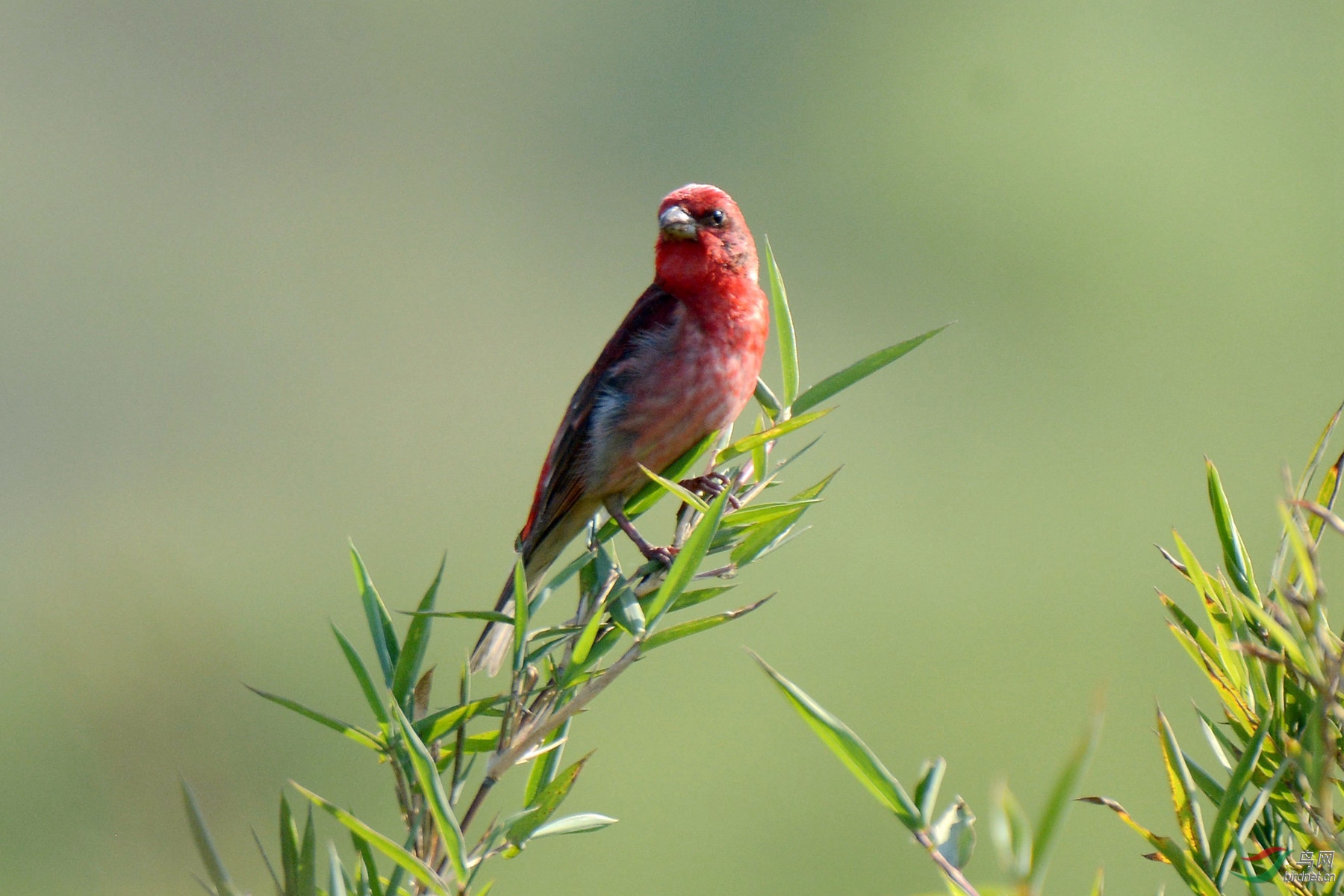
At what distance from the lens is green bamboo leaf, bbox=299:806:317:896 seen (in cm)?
85

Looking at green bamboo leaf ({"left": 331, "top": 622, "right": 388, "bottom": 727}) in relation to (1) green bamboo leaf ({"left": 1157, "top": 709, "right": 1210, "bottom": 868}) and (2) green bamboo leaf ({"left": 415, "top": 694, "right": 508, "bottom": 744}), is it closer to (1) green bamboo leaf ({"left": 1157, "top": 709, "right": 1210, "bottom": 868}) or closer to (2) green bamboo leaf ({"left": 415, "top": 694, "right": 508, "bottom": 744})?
(2) green bamboo leaf ({"left": 415, "top": 694, "right": 508, "bottom": 744})

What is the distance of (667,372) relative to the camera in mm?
2533

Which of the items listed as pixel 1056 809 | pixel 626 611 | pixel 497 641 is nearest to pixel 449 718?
pixel 626 611

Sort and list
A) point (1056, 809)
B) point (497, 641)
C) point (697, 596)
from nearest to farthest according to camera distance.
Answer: point (1056, 809), point (697, 596), point (497, 641)

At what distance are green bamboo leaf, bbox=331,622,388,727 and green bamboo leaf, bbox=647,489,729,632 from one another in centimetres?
24

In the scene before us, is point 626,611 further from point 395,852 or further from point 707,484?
point 707,484

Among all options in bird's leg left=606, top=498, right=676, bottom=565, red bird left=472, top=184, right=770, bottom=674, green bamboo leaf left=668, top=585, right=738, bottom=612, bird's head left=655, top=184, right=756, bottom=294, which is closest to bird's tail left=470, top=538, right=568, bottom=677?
bird's leg left=606, top=498, right=676, bottom=565

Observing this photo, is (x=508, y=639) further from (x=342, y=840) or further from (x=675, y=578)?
(x=342, y=840)

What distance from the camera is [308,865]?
2.85 ft

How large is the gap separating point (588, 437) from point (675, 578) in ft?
5.16

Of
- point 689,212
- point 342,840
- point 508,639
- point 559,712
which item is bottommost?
Result: point 342,840

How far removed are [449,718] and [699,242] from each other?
1927 millimetres

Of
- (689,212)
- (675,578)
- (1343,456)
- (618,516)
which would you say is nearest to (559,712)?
(675,578)

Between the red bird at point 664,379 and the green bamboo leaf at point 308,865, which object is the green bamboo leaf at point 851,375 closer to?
the green bamboo leaf at point 308,865
